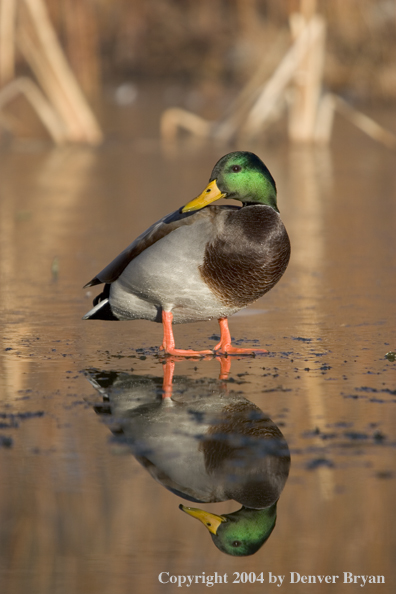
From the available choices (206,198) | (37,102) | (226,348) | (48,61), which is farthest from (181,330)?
(37,102)

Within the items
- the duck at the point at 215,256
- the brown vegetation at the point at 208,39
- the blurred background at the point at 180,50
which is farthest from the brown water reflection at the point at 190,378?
the brown vegetation at the point at 208,39

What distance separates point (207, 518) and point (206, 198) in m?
1.86

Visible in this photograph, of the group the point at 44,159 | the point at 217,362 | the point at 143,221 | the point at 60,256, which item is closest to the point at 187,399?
the point at 217,362

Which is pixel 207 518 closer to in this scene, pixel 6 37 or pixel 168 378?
pixel 168 378

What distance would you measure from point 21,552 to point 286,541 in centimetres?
65

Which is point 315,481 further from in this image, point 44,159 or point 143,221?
point 44,159

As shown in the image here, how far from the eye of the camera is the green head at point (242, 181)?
14.2 ft

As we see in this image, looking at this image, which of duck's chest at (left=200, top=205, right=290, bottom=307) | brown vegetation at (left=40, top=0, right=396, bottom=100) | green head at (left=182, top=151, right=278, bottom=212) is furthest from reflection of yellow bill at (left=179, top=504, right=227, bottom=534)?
brown vegetation at (left=40, top=0, right=396, bottom=100)

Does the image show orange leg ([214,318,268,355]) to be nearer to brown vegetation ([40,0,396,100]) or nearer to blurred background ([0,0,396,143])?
blurred background ([0,0,396,143])

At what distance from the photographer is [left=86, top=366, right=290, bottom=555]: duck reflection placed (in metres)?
2.74

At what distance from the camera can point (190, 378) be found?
13.4 feet

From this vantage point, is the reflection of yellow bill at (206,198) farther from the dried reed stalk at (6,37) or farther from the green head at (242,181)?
the dried reed stalk at (6,37)

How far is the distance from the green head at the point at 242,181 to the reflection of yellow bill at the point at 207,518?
181cm

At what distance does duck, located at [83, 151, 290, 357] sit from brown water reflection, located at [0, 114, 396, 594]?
251 millimetres
